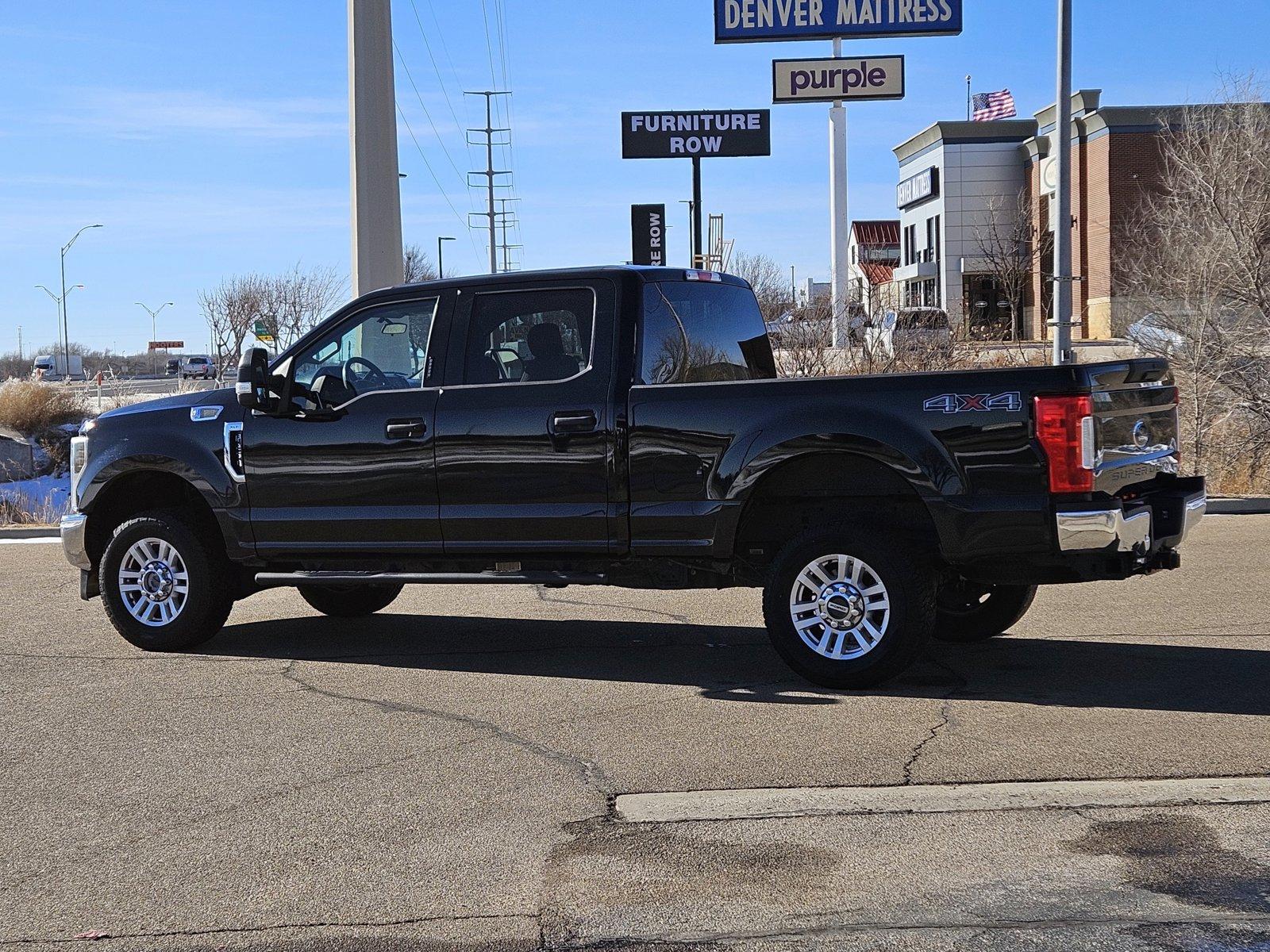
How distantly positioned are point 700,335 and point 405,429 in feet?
5.72

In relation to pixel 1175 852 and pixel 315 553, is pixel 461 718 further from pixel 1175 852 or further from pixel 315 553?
pixel 1175 852

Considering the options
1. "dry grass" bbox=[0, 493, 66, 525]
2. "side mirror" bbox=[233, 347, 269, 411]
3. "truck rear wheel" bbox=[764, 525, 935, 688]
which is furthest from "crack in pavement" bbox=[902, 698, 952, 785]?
"dry grass" bbox=[0, 493, 66, 525]

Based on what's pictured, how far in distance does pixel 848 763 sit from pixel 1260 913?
1.96 meters

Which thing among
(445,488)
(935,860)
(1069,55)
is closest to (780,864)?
(935,860)

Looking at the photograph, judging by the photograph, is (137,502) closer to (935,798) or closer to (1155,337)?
(935,798)

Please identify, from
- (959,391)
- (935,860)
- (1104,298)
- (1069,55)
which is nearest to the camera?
(935,860)

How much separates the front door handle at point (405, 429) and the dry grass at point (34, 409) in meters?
29.1

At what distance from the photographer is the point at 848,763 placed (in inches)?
231

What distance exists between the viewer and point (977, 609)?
8391mm

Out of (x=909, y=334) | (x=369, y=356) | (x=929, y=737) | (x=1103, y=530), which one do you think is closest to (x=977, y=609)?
(x=1103, y=530)

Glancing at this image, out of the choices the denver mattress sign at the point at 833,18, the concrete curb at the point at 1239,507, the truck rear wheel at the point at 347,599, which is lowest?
the truck rear wheel at the point at 347,599

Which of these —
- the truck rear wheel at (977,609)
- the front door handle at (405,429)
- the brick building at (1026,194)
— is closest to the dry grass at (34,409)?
the brick building at (1026,194)

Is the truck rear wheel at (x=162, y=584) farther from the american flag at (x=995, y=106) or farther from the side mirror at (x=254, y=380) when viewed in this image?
the american flag at (x=995, y=106)

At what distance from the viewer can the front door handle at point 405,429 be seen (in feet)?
26.2
